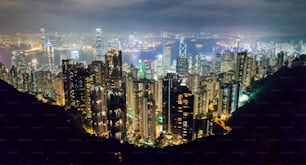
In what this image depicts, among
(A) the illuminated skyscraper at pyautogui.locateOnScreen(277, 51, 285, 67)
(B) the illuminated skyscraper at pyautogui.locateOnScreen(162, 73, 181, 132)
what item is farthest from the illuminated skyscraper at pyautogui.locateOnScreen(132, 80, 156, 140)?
(A) the illuminated skyscraper at pyautogui.locateOnScreen(277, 51, 285, 67)

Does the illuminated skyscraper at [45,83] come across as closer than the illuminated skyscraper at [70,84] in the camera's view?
Yes

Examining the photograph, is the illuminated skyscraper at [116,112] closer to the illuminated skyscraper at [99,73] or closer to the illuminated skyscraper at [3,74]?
the illuminated skyscraper at [99,73]

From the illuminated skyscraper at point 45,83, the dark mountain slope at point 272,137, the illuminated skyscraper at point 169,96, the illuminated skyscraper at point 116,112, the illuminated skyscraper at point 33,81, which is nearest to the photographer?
the dark mountain slope at point 272,137

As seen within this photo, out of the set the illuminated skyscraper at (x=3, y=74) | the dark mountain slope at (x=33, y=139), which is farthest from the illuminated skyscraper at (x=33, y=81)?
the dark mountain slope at (x=33, y=139)

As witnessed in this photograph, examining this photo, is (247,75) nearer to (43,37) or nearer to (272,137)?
(272,137)

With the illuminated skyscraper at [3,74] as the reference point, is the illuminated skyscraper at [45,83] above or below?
below

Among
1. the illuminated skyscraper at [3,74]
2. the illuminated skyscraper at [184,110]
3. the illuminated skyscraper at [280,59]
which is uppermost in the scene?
the illuminated skyscraper at [280,59]

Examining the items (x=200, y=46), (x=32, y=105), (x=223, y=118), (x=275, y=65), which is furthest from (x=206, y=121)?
(x=32, y=105)

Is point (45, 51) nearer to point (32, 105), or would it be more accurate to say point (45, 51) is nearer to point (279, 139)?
point (32, 105)
